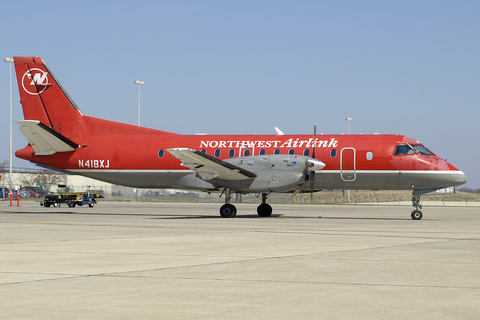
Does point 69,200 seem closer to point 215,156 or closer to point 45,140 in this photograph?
point 45,140

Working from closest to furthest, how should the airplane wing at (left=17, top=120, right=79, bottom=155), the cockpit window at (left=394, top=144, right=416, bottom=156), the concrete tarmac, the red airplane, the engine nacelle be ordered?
the concrete tarmac → the engine nacelle → the red airplane → the cockpit window at (left=394, top=144, right=416, bottom=156) → the airplane wing at (left=17, top=120, right=79, bottom=155)

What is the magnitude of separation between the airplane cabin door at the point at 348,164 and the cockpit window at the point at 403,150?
2043 millimetres

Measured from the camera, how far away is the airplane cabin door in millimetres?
28250

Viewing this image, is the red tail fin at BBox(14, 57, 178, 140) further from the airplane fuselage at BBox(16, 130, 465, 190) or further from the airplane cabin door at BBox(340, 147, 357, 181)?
the airplane cabin door at BBox(340, 147, 357, 181)

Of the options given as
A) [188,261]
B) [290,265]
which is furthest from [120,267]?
[290,265]

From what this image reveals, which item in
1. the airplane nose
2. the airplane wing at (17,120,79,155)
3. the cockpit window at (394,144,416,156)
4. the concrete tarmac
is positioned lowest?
the concrete tarmac

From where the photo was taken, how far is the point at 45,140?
31531 millimetres

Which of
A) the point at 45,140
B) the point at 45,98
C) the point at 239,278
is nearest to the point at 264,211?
the point at 45,140

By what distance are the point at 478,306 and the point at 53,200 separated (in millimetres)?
41858

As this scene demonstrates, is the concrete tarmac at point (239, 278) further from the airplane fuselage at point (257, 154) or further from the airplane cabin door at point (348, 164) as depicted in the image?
the airplane cabin door at point (348, 164)

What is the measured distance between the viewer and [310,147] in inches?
1142

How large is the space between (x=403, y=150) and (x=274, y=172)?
646 centimetres

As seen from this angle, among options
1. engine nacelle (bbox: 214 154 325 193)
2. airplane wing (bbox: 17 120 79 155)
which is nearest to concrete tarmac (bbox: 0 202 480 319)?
engine nacelle (bbox: 214 154 325 193)

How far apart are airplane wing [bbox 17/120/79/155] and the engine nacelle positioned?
9.04 m
